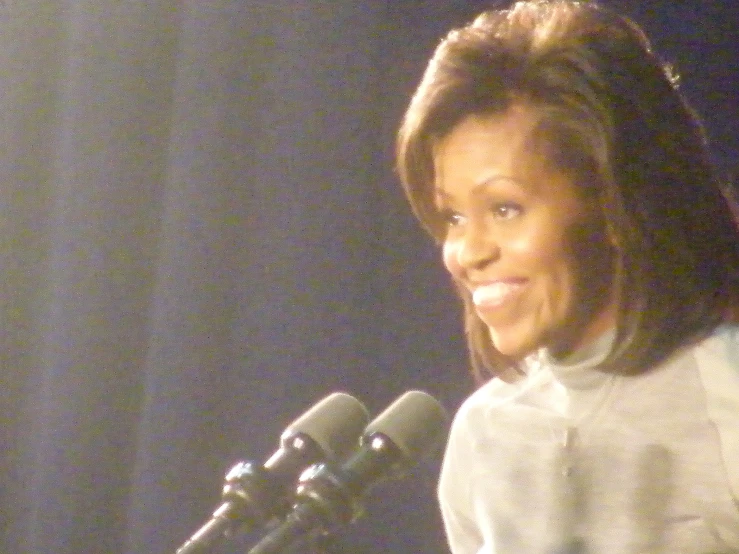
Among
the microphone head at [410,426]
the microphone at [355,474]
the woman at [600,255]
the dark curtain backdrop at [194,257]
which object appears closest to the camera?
the microphone at [355,474]

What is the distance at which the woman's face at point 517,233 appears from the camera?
1.11 m

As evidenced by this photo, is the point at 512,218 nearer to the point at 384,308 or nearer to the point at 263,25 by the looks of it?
the point at 384,308

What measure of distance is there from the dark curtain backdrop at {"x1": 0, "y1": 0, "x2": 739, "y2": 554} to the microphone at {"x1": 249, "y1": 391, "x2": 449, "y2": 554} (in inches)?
43.5

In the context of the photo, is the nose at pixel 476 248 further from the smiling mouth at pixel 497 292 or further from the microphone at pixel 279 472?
the microphone at pixel 279 472

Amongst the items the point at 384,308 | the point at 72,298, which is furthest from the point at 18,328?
the point at 384,308

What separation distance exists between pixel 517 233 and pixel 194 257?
3.75 feet

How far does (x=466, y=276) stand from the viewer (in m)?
1.16

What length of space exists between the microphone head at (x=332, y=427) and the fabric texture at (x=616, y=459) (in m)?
0.25

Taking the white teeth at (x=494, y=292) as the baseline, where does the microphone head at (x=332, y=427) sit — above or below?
below

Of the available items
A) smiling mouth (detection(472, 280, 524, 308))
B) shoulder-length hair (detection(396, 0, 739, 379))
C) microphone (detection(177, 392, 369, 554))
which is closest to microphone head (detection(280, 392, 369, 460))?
microphone (detection(177, 392, 369, 554))

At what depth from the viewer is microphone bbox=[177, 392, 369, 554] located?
3.00ft

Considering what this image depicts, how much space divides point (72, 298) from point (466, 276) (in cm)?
118

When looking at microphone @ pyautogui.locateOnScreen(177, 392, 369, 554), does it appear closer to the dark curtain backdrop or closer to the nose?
the nose

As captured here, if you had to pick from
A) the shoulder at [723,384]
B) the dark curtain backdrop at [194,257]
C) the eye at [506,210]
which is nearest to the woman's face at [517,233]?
the eye at [506,210]
